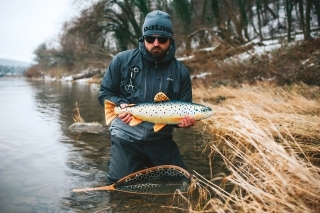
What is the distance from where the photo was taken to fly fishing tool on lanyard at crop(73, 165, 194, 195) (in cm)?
353

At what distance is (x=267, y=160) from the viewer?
7.34 feet

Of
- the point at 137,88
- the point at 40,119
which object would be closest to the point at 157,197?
the point at 137,88

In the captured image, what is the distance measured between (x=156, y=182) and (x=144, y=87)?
1275 millimetres

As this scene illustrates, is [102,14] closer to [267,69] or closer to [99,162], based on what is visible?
[267,69]

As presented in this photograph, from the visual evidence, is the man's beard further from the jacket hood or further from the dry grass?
the dry grass

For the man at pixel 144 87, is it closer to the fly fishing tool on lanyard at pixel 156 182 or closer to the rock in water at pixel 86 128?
the fly fishing tool on lanyard at pixel 156 182

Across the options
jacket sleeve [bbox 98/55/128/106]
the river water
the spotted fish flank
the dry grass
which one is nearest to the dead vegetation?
the dry grass

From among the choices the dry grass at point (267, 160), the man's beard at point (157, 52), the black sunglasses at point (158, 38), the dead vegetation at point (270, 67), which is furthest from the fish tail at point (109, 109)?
the dead vegetation at point (270, 67)

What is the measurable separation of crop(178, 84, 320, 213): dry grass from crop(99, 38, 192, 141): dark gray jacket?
0.94 meters

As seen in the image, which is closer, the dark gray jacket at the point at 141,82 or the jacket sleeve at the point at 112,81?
the dark gray jacket at the point at 141,82

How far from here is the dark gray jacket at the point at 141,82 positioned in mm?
3694

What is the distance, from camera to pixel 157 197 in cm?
352

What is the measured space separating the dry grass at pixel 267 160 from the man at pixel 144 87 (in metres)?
Result: 0.83

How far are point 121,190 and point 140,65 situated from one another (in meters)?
1.66
